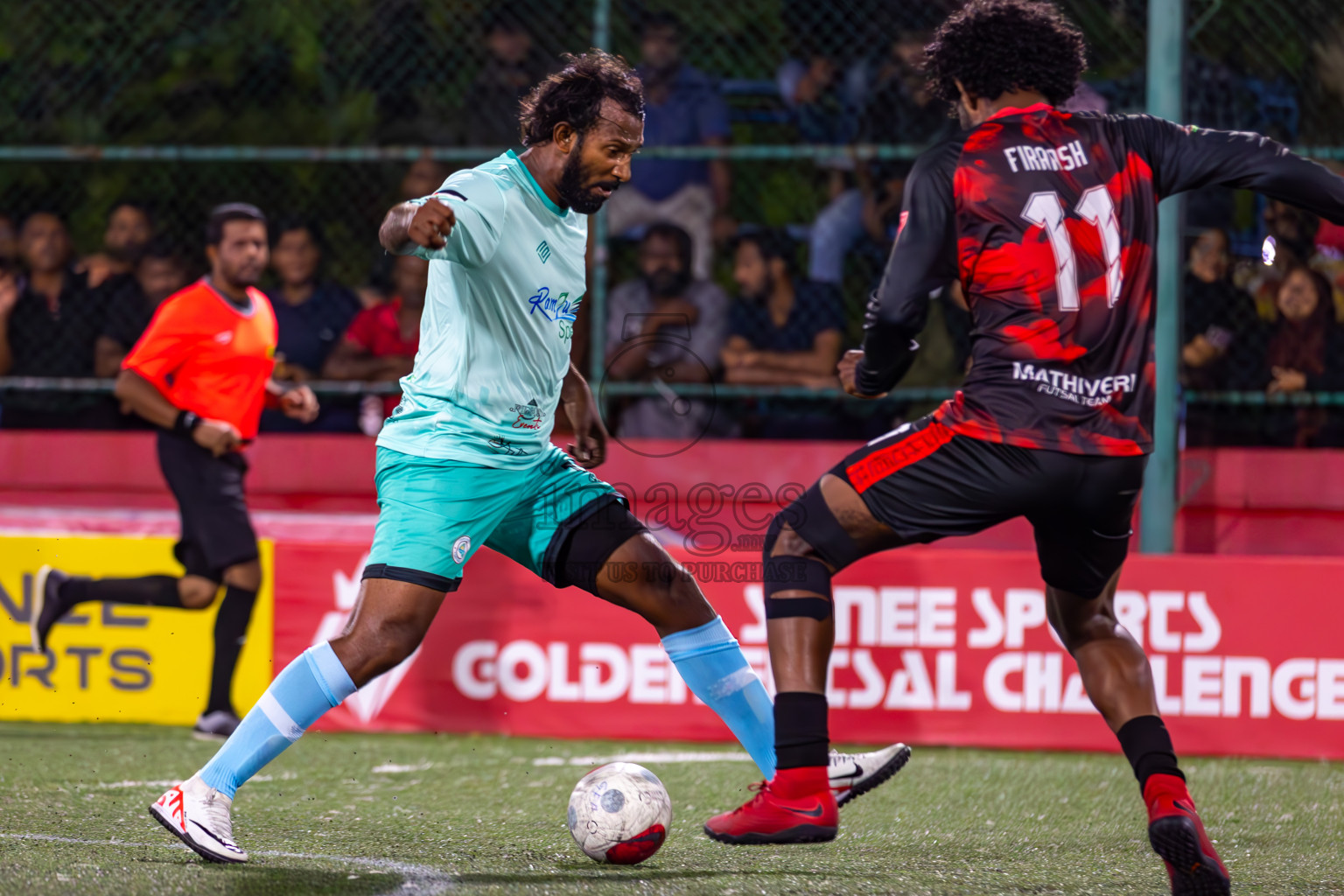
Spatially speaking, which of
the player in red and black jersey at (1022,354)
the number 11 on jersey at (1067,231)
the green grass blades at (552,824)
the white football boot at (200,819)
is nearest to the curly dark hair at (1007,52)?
the player in red and black jersey at (1022,354)

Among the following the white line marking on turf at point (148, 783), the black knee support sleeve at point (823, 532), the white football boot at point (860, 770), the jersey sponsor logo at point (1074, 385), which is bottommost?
the white line marking on turf at point (148, 783)

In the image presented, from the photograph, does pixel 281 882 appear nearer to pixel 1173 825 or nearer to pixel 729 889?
pixel 729 889

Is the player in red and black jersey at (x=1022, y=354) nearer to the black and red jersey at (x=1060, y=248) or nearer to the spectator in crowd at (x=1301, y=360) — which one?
the black and red jersey at (x=1060, y=248)

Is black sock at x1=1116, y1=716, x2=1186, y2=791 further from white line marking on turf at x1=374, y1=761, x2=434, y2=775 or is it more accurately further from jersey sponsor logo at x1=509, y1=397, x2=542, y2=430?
white line marking on turf at x1=374, y1=761, x2=434, y2=775

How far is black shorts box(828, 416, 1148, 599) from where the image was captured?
135 inches

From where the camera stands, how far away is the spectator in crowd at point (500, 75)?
823 centimetres

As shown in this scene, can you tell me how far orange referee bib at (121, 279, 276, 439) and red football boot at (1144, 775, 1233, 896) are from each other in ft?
13.9

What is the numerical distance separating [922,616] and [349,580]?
7.70 ft

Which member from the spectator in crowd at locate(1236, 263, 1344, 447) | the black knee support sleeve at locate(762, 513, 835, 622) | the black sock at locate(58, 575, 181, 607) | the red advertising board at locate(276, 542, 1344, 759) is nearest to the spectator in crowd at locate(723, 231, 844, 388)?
the red advertising board at locate(276, 542, 1344, 759)

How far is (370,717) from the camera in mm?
6453

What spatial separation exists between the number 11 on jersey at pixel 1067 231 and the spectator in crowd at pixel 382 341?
4936mm

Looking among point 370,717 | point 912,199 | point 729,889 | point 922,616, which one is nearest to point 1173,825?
point 729,889

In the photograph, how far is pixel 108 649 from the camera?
657cm

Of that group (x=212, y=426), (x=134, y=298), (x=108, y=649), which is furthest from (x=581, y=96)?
(x=134, y=298)
